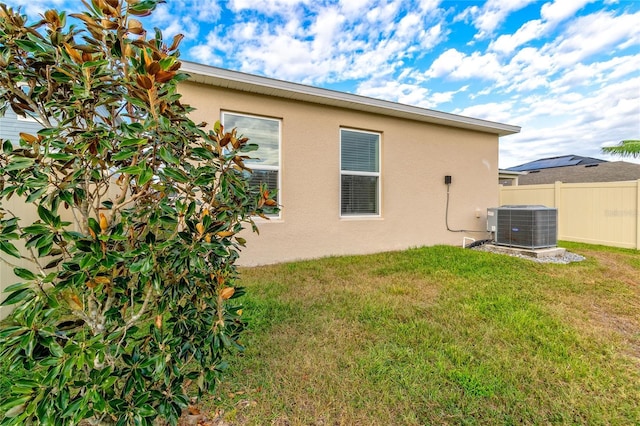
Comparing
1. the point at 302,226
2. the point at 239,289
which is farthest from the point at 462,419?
the point at 302,226

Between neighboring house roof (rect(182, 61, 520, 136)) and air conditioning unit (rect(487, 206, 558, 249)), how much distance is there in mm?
2369

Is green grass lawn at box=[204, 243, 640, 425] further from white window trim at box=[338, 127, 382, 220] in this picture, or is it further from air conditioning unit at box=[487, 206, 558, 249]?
white window trim at box=[338, 127, 382, 220]

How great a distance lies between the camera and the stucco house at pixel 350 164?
5074 mm

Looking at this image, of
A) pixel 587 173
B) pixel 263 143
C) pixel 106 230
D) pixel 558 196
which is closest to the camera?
pixel 106 230

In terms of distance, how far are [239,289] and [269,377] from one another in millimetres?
998

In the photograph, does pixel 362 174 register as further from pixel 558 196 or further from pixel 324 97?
pixel 558 196

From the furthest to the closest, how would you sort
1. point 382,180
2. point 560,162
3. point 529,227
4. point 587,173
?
point 560,162
point 587,173
point 382,180
point 529,227

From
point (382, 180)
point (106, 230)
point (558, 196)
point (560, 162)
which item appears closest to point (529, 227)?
point (382, 180)

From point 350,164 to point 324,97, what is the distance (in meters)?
1.50

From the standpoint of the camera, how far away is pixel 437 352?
7.52 ft

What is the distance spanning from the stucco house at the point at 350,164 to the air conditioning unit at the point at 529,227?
1070 millimetres

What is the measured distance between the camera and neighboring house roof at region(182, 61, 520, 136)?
4.49m

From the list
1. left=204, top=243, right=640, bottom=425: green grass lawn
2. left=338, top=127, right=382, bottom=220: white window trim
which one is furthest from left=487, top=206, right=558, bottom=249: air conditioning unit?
left=338, top=127, right=382, bottom=220: white window trim

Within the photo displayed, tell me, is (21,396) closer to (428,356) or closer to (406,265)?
(428,356)
